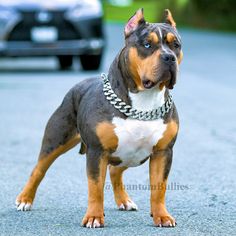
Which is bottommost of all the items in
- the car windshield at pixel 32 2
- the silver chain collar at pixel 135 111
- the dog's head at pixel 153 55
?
the car windshield at pixel 32 2

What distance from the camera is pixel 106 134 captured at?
6094 millimetres

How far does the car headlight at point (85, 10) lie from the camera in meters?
18.6

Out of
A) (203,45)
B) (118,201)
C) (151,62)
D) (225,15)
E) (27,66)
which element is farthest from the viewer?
(225,15)

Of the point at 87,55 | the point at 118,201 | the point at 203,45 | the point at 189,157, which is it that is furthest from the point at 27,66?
the point at 118,201

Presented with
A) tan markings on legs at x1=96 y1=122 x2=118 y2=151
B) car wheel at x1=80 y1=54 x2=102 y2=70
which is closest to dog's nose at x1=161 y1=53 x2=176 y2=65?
tan markings on legs at x1=96 y1=122 x2=118 y2=151

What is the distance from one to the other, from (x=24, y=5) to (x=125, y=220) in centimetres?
1248

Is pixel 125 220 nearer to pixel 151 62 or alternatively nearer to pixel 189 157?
pixel 151 62

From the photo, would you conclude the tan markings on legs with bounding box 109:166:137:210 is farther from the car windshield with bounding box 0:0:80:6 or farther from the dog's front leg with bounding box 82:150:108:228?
the car windshield with bounding box 0:0:80:6

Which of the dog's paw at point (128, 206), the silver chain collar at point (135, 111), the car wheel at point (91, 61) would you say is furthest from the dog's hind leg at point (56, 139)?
the car wheel at point (91, 61)

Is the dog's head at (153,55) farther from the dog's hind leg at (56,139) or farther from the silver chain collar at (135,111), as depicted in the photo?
the dog's hind leg at (56,139)

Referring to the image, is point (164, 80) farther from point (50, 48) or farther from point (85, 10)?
point (85, 10)

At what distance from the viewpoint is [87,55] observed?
19125 millimetres

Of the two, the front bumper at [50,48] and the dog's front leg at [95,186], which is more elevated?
the dog's front leg at [95,186]

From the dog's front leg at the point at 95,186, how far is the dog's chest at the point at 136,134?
127 mm
